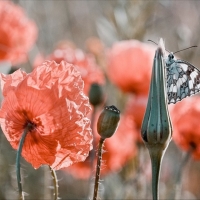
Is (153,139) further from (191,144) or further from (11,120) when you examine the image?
(191,144)

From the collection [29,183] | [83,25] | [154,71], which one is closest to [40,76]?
[154,71]

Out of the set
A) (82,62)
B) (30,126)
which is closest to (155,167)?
(30,126)

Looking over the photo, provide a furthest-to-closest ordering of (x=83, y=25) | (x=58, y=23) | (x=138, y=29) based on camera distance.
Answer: (x=83, y=25) < (x=58, y=23) < (x=138, y=29)

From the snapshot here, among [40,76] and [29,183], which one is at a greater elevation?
[40,76]

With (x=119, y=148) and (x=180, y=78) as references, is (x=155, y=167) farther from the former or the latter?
(x=119, y=148)

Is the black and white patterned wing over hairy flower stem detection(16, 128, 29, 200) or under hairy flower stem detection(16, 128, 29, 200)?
over

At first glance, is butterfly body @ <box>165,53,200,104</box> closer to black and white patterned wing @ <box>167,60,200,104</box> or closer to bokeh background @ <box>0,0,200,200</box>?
black and white patterned wing @ <box>167,60,200,104</box>

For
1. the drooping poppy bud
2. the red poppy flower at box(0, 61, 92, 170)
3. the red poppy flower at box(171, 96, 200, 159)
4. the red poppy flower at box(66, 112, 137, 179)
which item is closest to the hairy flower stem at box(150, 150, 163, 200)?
the drooping poppy bud

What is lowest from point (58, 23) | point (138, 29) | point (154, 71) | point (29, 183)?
point (29, 183)
